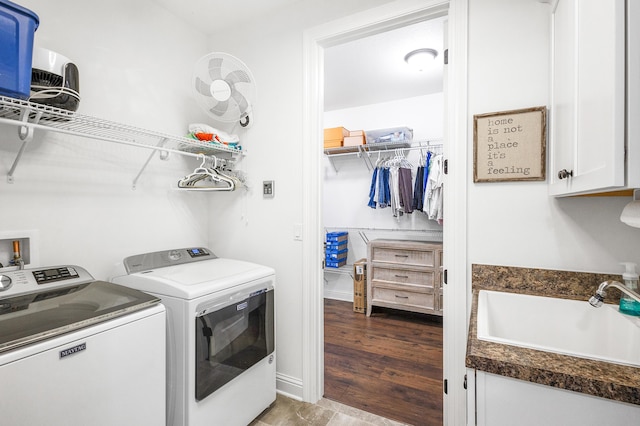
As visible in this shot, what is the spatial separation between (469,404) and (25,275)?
169 centimetres

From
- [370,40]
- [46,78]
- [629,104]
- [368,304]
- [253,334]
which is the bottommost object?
[368,304]

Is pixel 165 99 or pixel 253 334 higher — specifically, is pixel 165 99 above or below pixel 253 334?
above

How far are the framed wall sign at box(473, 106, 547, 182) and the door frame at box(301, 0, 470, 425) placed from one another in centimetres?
7

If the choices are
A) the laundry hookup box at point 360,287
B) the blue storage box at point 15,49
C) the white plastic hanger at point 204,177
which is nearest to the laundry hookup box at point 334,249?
the laundry hookup box at point 360,287

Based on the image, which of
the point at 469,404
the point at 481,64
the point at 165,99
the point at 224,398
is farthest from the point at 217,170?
the point at 469,404

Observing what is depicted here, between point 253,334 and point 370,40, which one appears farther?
point 370,40

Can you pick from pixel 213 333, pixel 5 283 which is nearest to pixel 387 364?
pixel 213 333

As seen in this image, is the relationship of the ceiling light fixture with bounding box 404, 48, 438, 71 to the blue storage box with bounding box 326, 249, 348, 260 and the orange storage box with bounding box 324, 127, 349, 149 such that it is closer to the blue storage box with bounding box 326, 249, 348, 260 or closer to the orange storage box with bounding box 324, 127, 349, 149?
the orange storage box with bounding box 324, 127, 349, 149

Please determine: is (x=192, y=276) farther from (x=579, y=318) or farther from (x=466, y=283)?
(x=579, y=318)

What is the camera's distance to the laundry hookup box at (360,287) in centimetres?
355

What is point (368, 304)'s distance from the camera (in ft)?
11.3

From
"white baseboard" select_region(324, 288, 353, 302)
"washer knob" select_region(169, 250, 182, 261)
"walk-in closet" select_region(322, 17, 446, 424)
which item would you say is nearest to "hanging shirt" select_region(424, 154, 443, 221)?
"walk-in closet" select_region(322, 17, 446, 424)

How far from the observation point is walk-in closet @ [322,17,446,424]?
2.21m

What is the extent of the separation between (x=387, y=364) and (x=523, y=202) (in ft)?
5.42
